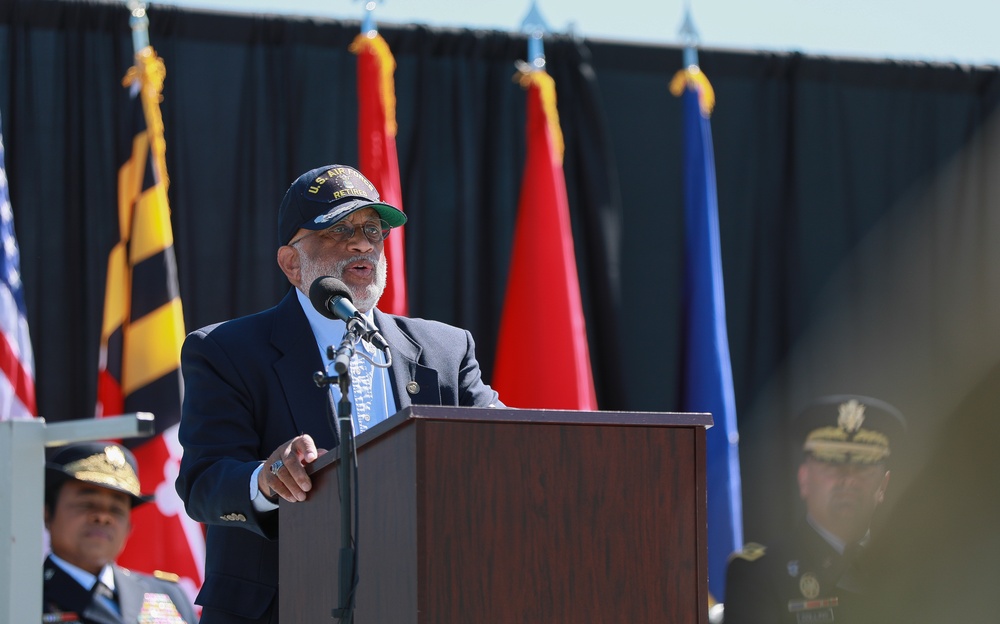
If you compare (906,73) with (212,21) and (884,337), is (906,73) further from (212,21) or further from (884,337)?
(212,21)

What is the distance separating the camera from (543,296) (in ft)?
18.5

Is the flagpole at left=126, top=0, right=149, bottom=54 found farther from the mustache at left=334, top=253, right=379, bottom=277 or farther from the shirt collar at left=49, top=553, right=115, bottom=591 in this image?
the mustache at left=334, top=253, right=379, bottom=277

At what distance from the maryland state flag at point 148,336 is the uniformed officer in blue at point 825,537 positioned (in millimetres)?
2075

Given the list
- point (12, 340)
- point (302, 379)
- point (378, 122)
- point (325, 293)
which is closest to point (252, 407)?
point (302, 379)

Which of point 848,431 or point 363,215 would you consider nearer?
point 363,215

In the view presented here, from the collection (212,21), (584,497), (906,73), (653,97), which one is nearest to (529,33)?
(653,97)

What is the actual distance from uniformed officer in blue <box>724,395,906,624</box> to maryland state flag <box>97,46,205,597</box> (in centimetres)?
208

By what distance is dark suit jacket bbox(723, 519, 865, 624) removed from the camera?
3.97m

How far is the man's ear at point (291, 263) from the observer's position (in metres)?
2.79

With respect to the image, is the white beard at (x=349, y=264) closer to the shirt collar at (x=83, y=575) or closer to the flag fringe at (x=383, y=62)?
the shirt collar at (x=83, y=575)

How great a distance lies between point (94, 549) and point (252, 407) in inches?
78.7

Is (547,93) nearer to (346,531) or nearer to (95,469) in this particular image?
(95,469)

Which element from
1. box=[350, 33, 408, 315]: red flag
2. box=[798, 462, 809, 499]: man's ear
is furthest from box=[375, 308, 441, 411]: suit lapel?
box=[350, 33, 408, 315]: red flag

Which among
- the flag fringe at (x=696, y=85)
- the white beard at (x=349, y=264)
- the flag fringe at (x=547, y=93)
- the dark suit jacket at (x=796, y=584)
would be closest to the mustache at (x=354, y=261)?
the white beard at (x=349, y=264)
